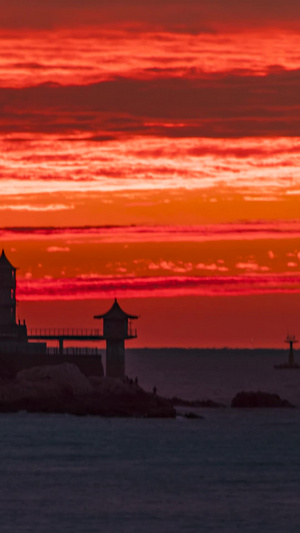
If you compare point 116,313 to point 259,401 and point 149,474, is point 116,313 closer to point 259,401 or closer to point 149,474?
point 259,401

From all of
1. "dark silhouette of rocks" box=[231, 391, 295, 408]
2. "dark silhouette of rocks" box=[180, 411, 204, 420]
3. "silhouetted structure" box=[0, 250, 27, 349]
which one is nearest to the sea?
"dark silhouette of rocks" box=[180, 411, 204, 420]

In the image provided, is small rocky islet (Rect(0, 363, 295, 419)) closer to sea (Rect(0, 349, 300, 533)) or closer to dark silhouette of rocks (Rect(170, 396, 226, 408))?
sea (Rect(0, 349, 300, 533))

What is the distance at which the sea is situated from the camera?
57.8 metres

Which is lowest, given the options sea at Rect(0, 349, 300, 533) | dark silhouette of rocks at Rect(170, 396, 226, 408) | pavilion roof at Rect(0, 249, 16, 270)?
sea at Rect(0, 349, 300, 533)

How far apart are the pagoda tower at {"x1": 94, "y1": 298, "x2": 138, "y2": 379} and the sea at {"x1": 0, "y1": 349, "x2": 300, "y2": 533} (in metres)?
23.8

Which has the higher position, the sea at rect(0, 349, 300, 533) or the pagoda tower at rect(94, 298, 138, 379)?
the pagoda tower at rect(94, 298, 138, 379)

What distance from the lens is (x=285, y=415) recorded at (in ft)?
383

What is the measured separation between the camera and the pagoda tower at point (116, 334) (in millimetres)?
137750

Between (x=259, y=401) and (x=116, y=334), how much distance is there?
18631mm

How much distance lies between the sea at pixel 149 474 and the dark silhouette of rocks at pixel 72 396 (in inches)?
125

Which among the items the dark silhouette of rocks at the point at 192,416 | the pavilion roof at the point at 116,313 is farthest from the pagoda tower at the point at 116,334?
the dark silhouette of rocks at the point at 192,416

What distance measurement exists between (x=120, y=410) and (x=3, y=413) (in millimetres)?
9817

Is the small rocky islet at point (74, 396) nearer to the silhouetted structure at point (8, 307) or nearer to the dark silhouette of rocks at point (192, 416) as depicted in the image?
the dark silhouette of rocks at point (192, 416)

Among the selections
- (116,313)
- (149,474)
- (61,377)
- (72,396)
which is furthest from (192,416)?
(149,474)
